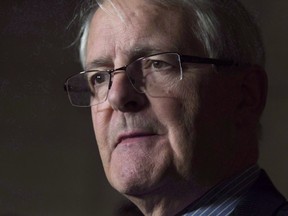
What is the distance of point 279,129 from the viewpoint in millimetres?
1542

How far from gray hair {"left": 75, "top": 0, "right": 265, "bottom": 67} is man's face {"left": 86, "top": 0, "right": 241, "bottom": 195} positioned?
0.02m

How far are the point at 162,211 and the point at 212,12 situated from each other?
1.33 ft

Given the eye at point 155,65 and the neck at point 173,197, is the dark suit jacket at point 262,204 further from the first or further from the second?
the eye at point 155,65

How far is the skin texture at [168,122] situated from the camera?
3.68 ft

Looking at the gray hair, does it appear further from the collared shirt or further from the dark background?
the dark background

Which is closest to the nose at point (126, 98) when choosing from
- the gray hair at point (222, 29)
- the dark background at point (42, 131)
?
the gray hair at point (222, 29)

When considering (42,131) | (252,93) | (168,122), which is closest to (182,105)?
(168,122)

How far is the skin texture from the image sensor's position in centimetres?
112

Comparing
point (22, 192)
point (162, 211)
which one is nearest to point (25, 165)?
point (22, 192)

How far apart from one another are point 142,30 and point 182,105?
17 cm

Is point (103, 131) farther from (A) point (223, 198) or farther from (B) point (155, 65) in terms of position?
(A) point (223, 198)

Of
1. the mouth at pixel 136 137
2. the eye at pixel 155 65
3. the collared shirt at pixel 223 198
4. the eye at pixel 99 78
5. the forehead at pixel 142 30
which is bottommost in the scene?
the collared shirt at pixel 223 198

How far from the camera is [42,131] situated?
168cm

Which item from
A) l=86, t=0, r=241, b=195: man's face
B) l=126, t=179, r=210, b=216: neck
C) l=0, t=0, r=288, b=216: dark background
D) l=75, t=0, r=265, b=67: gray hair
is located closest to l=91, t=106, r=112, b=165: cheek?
l=86, t=0, r=241, b=195: man's face
